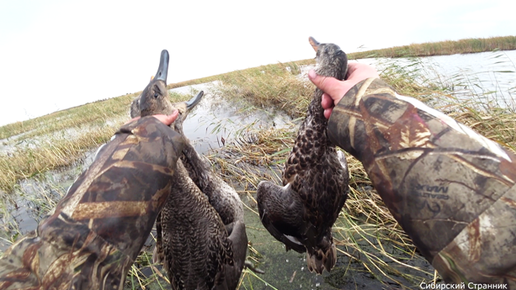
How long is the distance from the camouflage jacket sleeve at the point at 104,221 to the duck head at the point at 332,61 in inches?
60.3

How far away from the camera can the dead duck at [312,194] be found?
245 centimetres

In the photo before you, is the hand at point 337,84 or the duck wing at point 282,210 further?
the duck wing at point 282,210

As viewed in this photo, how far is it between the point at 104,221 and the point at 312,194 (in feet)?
6.13

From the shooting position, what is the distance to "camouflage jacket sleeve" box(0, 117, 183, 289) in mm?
893

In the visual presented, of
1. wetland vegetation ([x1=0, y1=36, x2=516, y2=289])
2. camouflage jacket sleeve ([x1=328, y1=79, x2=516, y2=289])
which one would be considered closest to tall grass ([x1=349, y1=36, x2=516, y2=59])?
wetland vegetation ([x1=0, y1=36, x2=516, y2=289])

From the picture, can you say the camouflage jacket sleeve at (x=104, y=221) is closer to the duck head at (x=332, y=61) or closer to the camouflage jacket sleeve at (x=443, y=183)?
the camouflage jacket sleeve at (x=443, y=183)

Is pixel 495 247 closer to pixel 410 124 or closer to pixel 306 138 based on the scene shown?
pixel 410 124

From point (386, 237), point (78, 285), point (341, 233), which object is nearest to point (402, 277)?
point (386, 237)

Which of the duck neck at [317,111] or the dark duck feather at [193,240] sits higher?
the duck neck at [317,111]

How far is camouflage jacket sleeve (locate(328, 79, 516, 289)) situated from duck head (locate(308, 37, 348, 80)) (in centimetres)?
108

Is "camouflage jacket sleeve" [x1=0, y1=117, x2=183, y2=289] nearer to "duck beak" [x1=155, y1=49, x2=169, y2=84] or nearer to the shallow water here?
"duck beak" [x1=155, y1=49, x2=169, y2=84]

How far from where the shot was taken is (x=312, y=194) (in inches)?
98.2

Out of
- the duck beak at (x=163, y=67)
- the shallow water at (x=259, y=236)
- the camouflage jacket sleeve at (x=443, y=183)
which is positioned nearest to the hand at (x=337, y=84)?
the camouflage jacket sleeve at (x=443, y=183)

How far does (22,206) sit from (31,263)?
4.88 meters
